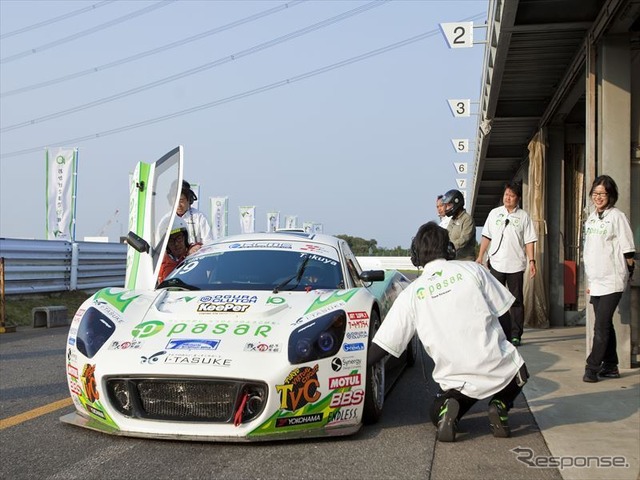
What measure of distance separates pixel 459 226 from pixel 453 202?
260mm

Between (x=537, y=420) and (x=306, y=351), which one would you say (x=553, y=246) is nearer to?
(x=537, y=420)

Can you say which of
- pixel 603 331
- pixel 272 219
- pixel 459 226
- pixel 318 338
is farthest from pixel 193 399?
pixel 272 219

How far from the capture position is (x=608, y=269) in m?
5.68

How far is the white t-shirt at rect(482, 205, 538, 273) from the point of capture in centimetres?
771

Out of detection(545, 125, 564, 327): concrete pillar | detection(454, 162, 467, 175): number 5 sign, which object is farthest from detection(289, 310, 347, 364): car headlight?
detection(454, 162, 467, 175): number 5 sign

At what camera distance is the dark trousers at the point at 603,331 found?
5605 millimetres

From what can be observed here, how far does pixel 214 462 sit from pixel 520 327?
5191mm

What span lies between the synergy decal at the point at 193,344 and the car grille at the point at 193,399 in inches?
8.2

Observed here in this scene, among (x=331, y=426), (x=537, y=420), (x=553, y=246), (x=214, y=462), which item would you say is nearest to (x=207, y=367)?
(x=214, y=462)

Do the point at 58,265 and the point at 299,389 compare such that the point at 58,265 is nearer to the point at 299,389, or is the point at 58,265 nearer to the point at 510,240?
the point at 510,240

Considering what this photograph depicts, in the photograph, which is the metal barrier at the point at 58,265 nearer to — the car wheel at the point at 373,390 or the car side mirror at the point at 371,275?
the car side mirror at the point at 371,275

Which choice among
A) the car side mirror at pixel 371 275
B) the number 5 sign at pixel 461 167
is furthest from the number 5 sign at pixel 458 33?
the number 5 sign at pixel 461 167

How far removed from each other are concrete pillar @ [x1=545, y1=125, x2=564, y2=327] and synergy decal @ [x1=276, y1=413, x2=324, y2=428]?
24.3 ft

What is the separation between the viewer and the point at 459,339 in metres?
3.78
